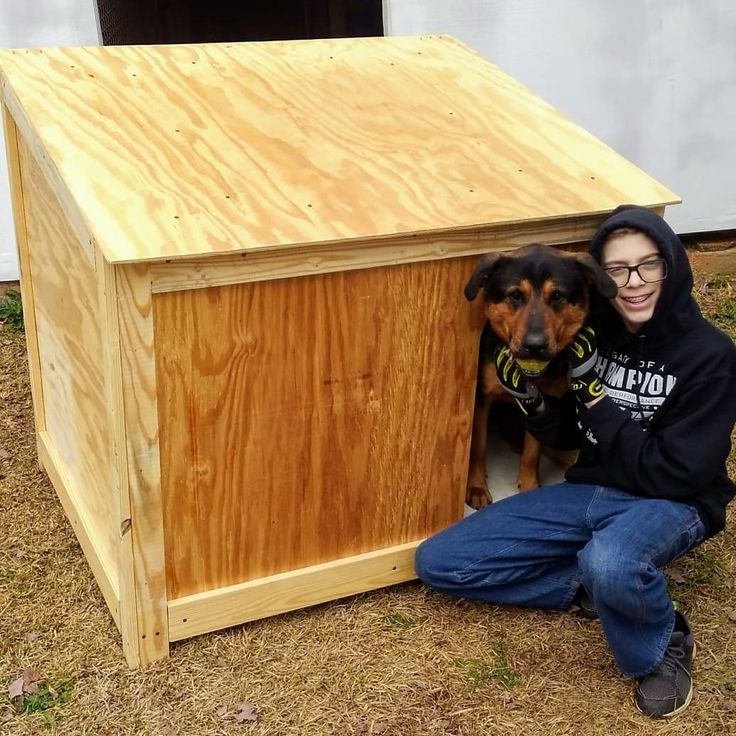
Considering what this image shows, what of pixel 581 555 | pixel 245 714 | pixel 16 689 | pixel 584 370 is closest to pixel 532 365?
pixel 584 370

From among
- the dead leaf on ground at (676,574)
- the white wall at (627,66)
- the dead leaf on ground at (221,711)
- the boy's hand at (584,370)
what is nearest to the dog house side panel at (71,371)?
the dead leaf on ground at (221,711)

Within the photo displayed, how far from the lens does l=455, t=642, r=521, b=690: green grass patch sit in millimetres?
3520

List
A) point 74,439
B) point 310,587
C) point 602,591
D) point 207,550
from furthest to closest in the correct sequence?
point 74,439 < point 310,587 < point 207,550 < point 602,591

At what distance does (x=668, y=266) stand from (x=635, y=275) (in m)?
0.10

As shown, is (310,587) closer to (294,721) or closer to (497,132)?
(294,721)

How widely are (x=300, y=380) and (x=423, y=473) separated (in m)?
0.67

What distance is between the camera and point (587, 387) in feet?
11.2

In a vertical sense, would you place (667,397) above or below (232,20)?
below

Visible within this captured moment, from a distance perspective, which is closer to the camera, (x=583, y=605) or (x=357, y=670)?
(x=357, y=670)

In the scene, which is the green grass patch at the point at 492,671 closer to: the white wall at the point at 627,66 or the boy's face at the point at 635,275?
the boy's face at the point at 635,275

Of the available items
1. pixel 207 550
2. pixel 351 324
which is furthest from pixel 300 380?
pixel 207 550

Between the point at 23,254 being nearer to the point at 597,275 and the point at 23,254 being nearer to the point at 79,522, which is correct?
the point at 79,522

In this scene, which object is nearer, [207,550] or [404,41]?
[207,550]

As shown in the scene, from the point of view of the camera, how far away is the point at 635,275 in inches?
130
